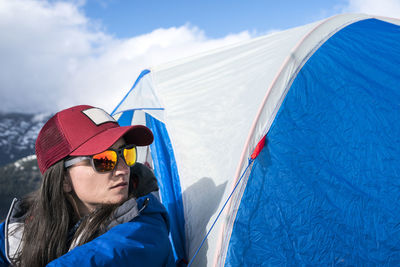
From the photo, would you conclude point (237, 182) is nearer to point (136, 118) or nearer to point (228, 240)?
point (228, 240)

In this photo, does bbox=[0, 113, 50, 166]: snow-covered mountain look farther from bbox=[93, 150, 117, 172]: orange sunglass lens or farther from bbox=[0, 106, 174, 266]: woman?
bbox=[93, 150, 117, 172]: orange sunglass lens

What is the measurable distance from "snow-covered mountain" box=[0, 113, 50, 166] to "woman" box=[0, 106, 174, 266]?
54272mm

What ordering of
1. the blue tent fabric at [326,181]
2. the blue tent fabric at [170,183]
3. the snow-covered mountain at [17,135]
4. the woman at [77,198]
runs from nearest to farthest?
1. the woman at [77,198]
2. the blue tent fabric at [326,181]
3. the blue tent fabric at [170,183]
4. the snow-covered mountain at [17,135]

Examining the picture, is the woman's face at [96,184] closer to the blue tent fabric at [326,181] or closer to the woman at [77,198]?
the woman at [77,198]

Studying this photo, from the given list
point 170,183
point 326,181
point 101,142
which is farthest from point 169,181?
point 326,181

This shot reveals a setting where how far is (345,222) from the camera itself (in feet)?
5.58

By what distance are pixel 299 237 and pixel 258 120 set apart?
2.32 feet

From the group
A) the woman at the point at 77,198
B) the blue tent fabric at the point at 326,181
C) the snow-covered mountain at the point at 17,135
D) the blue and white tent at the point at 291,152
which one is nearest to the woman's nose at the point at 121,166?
the woman at the point at 77,198

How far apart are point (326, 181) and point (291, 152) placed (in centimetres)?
27

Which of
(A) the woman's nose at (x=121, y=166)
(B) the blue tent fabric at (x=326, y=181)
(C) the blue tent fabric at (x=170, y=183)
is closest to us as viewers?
(A) the woman's nose at (x=121, y=166)

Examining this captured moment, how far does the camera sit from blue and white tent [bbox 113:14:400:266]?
5.41ft

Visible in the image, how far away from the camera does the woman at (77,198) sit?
1385 millimetres

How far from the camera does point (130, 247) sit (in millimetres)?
1176

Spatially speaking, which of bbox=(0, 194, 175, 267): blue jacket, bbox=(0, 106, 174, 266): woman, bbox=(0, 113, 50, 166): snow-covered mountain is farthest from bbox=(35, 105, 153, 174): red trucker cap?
bbox=(0, 113, 50, 166): snow-covered mountain
